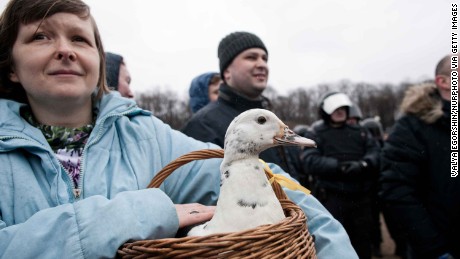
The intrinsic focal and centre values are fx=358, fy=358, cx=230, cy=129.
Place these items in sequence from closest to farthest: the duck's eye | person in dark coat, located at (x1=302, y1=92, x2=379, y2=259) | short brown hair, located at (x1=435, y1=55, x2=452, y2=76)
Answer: the duck's eye < short brown hair, located at (x1=435, y1=55, x2=452, y2=76) < person in dark coat, located at (x1=302, y1=92, x2=379, y2=259)

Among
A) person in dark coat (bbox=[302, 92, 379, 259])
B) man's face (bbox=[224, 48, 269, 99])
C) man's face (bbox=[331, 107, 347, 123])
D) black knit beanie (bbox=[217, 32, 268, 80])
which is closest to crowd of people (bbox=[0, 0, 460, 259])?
man's face (bbox=[224, 48, 269, 99])

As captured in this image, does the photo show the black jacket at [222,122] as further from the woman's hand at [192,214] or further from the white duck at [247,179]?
the woman's hand at [192,214]

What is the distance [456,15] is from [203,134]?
2070mm

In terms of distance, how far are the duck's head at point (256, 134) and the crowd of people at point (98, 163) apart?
0.20 meters

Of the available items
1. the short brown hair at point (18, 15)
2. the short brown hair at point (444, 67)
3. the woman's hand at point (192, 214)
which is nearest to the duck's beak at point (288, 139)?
the woman's hand at point (192, 214)

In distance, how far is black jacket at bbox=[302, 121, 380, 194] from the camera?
407 cm

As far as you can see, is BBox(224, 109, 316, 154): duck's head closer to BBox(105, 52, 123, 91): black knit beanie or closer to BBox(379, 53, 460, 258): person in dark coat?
BBox(379, 53, 460, 258): person in dark coat

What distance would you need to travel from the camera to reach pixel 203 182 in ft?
5.14

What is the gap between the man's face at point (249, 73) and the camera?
2.89m

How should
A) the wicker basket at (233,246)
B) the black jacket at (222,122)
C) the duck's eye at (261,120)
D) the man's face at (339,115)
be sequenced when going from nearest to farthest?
1. the wicker basket at (233,246)
2. the duck's eye at (261,120)
3. the black jacket at (222,122)
4. the man's face at (339,115)

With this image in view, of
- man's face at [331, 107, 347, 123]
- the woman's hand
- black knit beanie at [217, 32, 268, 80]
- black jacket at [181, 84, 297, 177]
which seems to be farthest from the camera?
man's face at [331, 107, 347, 123]

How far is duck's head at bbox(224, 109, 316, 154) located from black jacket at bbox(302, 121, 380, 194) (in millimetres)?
2736

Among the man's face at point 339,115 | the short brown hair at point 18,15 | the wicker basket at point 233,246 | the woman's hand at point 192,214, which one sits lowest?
the man's face at point 339,115

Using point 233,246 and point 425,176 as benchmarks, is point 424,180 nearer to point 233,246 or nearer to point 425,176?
point 425,176
